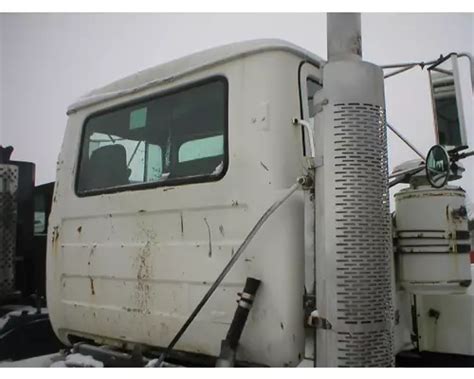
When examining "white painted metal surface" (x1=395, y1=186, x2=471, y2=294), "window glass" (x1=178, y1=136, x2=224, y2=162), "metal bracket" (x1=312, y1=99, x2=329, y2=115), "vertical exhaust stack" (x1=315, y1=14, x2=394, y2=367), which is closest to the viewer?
"vertical exhaust stack" (x1=315, y1=14, x2=394, y2=367)

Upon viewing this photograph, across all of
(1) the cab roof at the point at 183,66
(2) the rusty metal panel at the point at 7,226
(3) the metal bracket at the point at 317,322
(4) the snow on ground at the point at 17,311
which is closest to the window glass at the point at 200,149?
(1) the cab roof at the point at 183,66

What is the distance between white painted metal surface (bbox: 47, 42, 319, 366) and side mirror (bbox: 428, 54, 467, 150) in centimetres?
63

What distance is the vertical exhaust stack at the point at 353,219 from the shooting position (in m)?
1.43

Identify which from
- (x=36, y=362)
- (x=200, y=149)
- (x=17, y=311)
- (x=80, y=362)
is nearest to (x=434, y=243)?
(x=200, y=149)

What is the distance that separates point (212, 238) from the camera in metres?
1.71

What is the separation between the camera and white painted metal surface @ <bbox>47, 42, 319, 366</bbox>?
5.18ft

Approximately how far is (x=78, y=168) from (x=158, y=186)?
606 millimetres

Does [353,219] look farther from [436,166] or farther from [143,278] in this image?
[143,278]

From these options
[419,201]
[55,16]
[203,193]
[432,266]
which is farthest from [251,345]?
[55,16]

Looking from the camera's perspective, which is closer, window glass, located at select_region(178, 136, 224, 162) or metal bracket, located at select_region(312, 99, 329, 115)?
metal bracket, located at select_region(312, 99, 329, 115)

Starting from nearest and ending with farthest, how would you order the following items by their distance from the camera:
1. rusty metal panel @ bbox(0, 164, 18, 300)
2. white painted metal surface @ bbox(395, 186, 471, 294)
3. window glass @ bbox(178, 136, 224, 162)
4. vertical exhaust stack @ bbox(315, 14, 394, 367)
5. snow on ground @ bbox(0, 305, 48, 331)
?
vertical exhaust stack @ bbox(315, 14, 394, 367)
white painted metal surface @ bbox(395, 186, 471, 294)
window glass @ bbox(178, 136, 224, 162)
snow on ground @ bbox(0, 305, 48, 331)
rusty metal panel @ bbox(0, 164, 18, 300)

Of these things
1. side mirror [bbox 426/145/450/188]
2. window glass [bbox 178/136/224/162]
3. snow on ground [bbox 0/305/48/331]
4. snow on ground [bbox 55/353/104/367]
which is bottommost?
snow on ground [bbox 55/353/104/367]

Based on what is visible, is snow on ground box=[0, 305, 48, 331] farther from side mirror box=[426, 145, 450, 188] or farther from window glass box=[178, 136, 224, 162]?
side mirror box=[426, 145, 450, 188]

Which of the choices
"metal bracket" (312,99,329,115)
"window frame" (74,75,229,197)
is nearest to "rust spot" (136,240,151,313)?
"window frame" (74,75,229,197)
